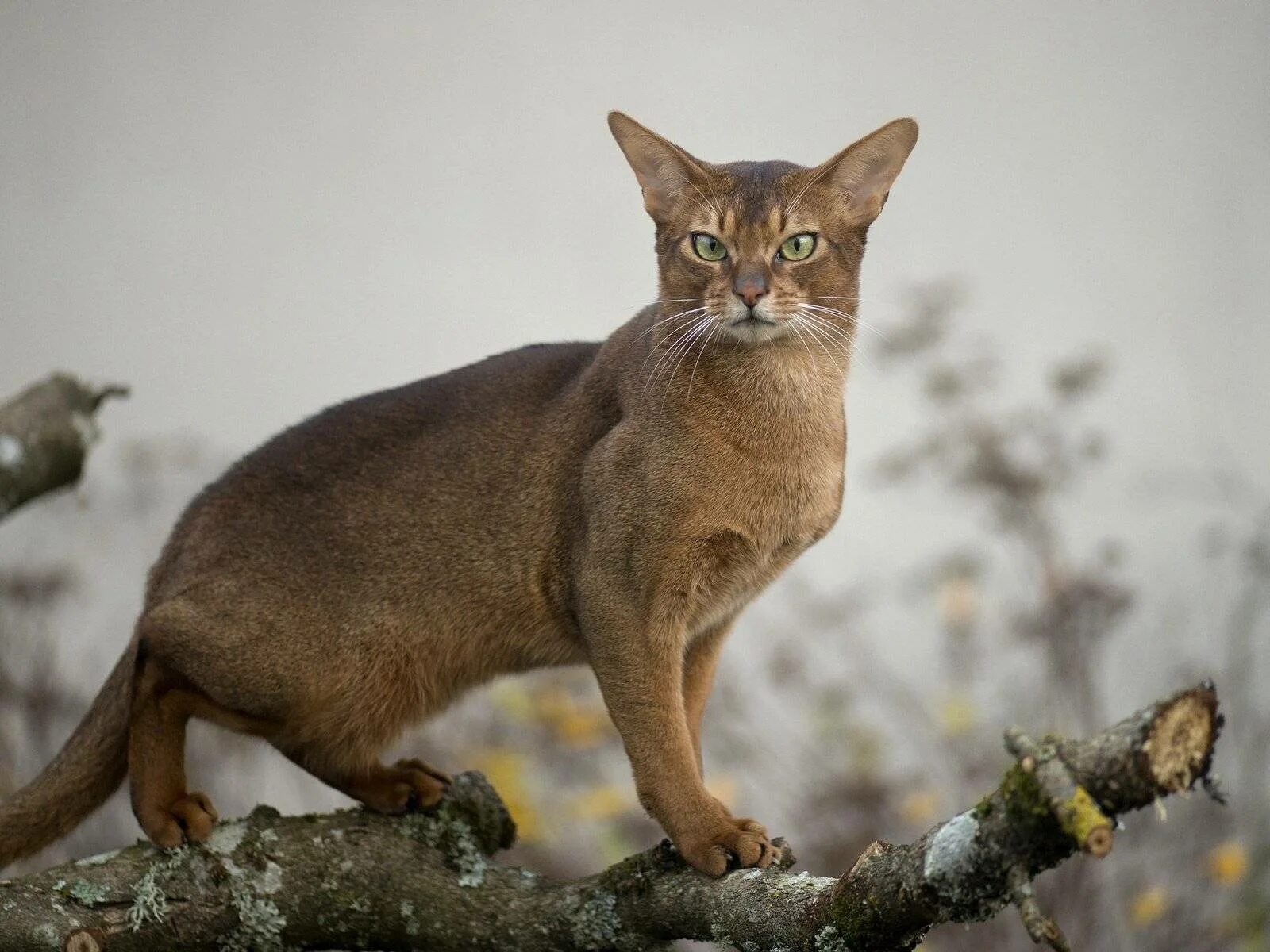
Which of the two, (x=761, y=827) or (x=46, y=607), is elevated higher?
(x=46, y=607)

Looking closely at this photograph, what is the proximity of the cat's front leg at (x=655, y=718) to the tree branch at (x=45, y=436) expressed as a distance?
1579 millimetres

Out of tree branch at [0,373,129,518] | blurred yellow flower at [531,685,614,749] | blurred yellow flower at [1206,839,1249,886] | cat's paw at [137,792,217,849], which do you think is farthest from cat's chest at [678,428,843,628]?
blurred yellow flower at [1206,839,1249,886]

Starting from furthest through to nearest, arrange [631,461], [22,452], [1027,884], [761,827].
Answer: [22,452], [631,461], [761,827], [1027,884]

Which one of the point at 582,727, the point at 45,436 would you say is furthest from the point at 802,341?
the point at 582,727

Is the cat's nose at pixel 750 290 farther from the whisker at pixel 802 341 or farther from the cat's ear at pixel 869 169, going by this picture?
the cat's ear at pixel 869 169

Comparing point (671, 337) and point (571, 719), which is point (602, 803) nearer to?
point (571, 719)

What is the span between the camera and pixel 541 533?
258cm

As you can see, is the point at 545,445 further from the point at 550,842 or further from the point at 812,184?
the point at 550,842

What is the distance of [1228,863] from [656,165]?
2.81 meters

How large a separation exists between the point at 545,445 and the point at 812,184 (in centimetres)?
66

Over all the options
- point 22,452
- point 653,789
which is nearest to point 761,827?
point 653,789

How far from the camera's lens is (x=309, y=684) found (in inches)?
102

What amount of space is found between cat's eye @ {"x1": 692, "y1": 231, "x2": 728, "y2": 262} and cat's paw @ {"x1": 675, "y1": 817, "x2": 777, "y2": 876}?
93 cm

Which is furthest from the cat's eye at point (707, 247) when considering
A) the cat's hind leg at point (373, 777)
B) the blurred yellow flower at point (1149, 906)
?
the blurred yellow flower at point (1149, 906)
